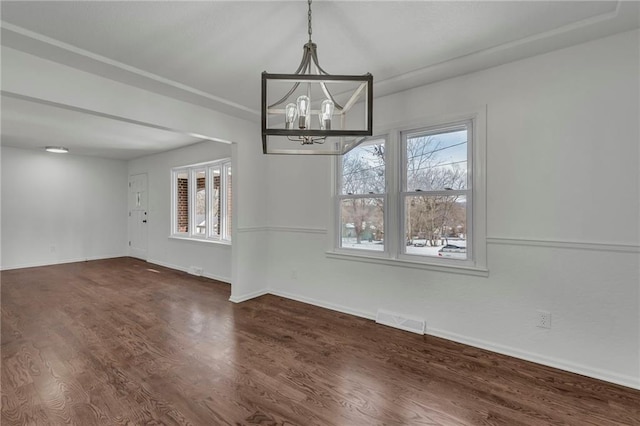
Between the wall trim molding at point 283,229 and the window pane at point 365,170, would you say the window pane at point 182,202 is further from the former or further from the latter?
the window pane at point 365,170

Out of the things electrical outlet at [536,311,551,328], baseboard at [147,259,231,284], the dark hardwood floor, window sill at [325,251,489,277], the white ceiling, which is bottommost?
the dark hardwood floor

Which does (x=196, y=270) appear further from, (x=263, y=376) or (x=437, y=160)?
(x=437, y=160)

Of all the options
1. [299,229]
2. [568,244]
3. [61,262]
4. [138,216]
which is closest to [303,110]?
[568,244]

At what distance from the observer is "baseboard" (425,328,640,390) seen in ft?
6.86

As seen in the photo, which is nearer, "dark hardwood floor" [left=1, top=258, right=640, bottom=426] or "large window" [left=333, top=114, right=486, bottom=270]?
"dark hardwood floor" [left=1, top=258, right=640, bottom=426]

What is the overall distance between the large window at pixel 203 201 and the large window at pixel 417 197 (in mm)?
2414

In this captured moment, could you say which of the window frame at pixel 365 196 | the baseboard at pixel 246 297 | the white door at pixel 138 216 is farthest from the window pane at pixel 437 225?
the white door at pixel 138 216

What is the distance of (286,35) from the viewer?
2168 millimetres

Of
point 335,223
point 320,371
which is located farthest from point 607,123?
point 320,371

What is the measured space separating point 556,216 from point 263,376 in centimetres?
258

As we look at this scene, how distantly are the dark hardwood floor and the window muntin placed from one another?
0.92 metres

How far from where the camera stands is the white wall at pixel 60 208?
5.84m

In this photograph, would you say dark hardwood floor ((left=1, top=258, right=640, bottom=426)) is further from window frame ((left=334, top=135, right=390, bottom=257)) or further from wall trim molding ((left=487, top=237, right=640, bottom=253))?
wall trim molding ((left=487, top=237, right=640, bottom=253))

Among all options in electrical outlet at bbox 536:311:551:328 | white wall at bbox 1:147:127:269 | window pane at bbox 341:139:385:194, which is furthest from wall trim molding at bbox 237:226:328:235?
white wall at bbox 1:147:127:269
